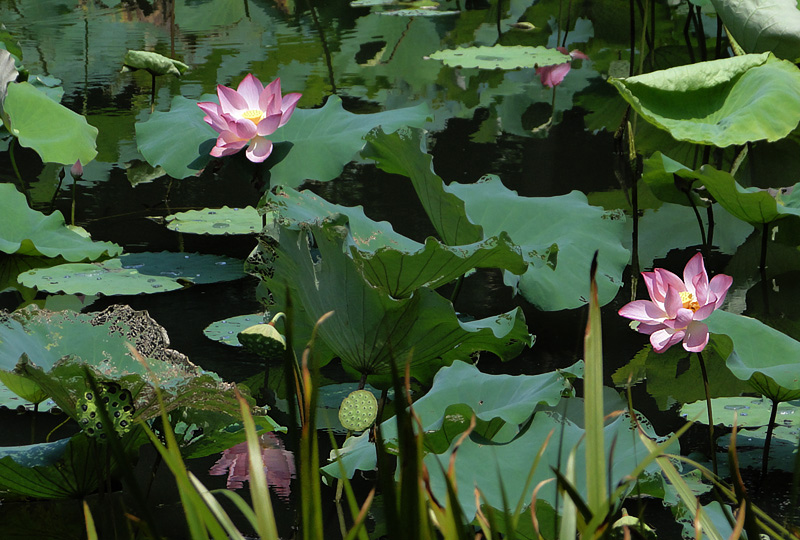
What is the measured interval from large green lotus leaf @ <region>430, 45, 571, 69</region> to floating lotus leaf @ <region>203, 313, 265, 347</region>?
6.98 feet

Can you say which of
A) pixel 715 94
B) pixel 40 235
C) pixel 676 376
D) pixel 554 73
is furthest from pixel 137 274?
pixel 554 73

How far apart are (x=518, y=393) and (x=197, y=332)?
2.36 ft

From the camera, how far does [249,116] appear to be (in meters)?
1.83

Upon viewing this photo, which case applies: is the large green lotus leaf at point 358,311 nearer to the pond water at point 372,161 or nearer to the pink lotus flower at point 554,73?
the pond water at point 372,161

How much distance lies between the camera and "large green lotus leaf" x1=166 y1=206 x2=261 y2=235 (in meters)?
1.91

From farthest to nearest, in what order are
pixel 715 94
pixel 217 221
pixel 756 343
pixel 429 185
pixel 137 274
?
pixel 715 94, pixel 217 221, pixel 137 274, pixel 429 185, pixel 756 343

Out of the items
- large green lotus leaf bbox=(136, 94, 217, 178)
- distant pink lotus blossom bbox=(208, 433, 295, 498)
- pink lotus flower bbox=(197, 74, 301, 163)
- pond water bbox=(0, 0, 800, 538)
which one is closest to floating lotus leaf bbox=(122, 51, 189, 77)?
pond water bbox=(0, 0, 800, 538)

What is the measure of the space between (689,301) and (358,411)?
0.50 m

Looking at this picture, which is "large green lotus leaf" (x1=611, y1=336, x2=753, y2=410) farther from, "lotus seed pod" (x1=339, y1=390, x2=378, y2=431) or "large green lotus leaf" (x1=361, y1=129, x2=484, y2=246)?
"lotus seed pod" (x1=339, y1=390, x2=378, y2=431)

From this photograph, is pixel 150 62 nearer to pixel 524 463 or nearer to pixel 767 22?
pixel 767 22

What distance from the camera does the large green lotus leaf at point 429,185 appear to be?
1388 mm

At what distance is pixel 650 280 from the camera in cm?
120

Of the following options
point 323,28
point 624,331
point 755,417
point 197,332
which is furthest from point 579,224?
point 323,28

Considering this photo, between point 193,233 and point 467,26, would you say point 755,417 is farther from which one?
point 467,26
